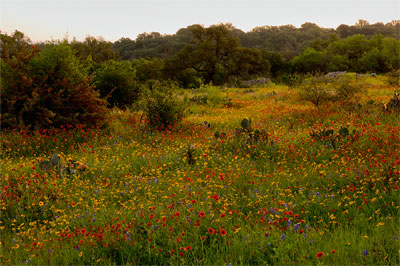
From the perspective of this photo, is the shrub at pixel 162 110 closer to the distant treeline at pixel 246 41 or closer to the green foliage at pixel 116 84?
the green foliage at pixel 116 84

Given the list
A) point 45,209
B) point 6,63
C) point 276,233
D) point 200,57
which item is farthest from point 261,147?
point 200,57

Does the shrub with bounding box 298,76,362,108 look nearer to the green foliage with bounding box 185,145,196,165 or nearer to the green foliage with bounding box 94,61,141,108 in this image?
the green foliage with bounding box 185,145,196,165

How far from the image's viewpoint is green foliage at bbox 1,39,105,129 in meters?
10.9

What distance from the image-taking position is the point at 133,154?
8.09m

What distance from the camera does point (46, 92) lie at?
37.2 feet

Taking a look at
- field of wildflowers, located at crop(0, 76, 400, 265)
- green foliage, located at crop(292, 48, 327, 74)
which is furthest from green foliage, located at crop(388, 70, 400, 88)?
green foliage, located at crop(292, 48, 327, 74)

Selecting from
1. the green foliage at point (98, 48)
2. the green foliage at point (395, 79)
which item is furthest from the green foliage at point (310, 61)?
the green foliage at point (395, 79)

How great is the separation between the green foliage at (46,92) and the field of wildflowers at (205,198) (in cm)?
82

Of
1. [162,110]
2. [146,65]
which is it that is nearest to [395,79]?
[162,110]

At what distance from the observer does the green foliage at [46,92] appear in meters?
10.9

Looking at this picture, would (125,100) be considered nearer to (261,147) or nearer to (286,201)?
(261,147)

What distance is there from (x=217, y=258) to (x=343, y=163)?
3.87 meters

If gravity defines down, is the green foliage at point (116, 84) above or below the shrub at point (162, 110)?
above

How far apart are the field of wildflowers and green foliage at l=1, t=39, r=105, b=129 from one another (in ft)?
2.70
